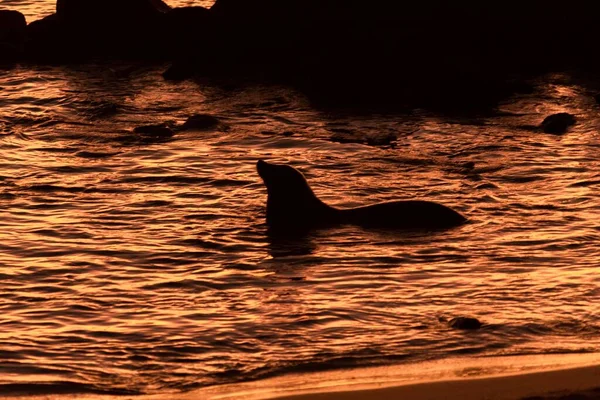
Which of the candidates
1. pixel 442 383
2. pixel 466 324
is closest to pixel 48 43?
pixel 466 324

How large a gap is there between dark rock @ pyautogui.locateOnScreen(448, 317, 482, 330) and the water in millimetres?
71

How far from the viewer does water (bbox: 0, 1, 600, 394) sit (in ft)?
34.8

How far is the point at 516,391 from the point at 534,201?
256 inches

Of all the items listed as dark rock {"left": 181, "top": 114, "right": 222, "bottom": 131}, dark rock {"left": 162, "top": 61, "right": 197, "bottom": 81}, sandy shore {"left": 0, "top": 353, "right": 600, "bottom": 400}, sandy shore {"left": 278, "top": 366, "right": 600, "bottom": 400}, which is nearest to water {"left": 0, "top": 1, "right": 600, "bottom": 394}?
sandy shore {"left": 0, "top": 353, "right": 600, "bottom": 400}

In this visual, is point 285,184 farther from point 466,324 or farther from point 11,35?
point 11,35

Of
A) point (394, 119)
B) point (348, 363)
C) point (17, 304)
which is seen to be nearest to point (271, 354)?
point (348, 363)

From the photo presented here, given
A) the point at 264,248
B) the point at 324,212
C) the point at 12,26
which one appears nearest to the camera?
the point at 264,248

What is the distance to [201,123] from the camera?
66.4ft

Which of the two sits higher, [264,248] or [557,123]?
[557,123]

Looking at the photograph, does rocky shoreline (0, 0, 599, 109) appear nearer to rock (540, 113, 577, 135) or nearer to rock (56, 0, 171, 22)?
rock (56, 0, 171, 22)

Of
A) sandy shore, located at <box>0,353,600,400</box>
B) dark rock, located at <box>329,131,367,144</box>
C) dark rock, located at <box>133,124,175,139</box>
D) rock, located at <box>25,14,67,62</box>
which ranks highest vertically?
rock, located at <box>25,14,67,62</box>

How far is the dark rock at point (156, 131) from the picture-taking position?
19.8m

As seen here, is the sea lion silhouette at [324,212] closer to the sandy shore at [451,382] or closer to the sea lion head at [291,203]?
the sea lion head at [291,203]

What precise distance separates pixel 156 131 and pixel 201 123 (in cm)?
72
